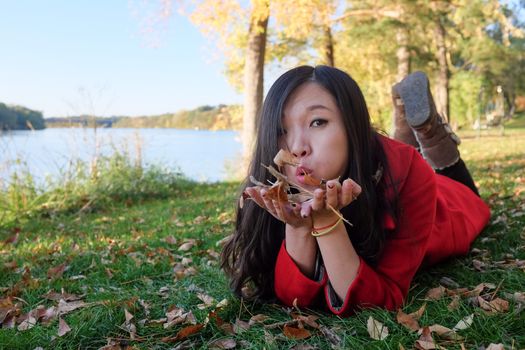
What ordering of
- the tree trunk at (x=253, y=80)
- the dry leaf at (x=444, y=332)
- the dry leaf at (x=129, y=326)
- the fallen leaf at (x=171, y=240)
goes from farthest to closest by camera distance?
the tree trunk at (x=253, y=80) < the fallen leaf at (x=171, y=240) < the dry leaf at (x=129, y=326) < the dry leaf at (x=444, y=332)

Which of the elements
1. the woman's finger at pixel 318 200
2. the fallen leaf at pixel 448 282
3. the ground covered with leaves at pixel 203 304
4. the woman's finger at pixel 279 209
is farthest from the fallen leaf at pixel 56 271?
the fallen leaf at pixel 448 282

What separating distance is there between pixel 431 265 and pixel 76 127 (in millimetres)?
7021

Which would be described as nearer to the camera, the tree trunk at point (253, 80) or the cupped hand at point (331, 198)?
the cupped hand at point (331, 198)

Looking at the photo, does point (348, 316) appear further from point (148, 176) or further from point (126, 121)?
point (126, 121)

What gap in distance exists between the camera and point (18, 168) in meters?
6.94

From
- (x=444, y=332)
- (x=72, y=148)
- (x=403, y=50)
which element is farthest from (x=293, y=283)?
(x=403, y=50)

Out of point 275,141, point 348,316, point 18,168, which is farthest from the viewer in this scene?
point 18,168

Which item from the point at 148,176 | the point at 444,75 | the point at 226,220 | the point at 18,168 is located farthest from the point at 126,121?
the point at 444,75

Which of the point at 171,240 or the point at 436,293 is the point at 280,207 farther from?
the point at 171,240

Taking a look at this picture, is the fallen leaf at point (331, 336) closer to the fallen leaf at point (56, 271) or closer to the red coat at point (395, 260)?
the red coat at point (395, 260)

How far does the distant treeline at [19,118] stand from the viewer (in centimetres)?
734

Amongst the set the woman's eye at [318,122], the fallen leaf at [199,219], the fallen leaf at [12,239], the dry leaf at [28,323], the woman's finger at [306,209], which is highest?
the woman's eye at [318,122]

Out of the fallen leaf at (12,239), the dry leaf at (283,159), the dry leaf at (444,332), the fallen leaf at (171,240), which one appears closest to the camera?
the dry leaf at (283,159)

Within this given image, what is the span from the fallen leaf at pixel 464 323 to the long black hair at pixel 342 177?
0.39 meters
